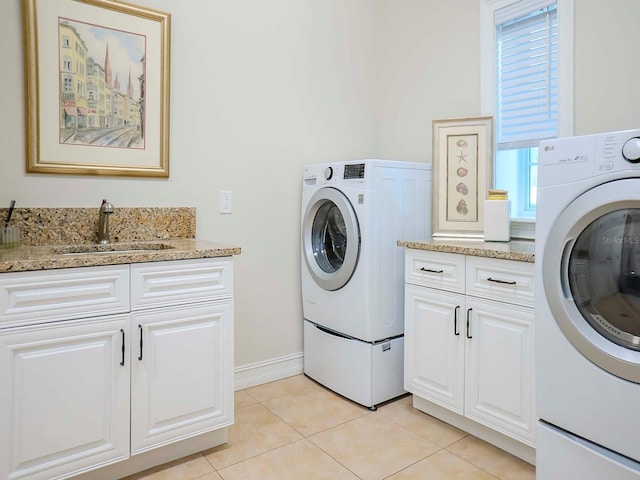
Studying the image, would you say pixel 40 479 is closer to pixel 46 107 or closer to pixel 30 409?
pixel 30 409

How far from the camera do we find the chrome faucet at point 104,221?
6.80 ft

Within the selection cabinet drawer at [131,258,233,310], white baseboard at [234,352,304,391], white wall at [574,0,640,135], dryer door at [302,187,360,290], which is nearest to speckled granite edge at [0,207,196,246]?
cabinet drawer at [131,258,233,310]

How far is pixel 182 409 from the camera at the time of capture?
6.05 ft

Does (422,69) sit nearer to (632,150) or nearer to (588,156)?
(588,156)

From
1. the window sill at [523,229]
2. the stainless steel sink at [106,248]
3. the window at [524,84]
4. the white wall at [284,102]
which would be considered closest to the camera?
the stainless steel sink at [106,248]

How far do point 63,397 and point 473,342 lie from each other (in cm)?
167

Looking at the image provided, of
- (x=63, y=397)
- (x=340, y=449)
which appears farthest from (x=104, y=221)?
(x=340, y=449)

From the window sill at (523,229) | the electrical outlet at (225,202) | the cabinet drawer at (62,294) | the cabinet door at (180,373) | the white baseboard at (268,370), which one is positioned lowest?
the white baseboard at (268,370)

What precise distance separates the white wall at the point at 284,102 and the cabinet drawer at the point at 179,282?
2.10ft

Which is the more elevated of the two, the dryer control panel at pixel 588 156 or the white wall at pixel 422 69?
the white wall at pixel 422 69

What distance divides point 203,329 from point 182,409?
338 mm

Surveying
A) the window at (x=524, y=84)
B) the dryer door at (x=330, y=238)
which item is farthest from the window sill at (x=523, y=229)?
the dryer door at (x=330, y=238)

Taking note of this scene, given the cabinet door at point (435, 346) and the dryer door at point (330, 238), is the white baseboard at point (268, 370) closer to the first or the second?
the dryer door at point (330, 238)

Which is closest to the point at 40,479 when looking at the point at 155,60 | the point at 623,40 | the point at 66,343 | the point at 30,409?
the point at 30,409
